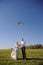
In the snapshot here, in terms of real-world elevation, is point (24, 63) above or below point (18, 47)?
below

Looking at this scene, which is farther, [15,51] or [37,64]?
[15,51]

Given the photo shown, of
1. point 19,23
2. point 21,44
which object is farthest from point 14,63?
point 19,23

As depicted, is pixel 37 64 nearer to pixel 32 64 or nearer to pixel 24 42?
pixel 32 64

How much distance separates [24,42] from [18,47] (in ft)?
1.92

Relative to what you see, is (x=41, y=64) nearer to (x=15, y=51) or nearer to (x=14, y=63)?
(x=14, y=63)

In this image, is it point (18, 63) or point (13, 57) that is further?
point (13, 57)

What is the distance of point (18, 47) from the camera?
14.3 metres

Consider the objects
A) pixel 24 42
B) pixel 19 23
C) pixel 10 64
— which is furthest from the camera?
pixel 19 23

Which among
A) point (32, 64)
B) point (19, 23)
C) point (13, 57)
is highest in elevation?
point (19, 23)

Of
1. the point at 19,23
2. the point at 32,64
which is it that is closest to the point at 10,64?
the point at 32,64

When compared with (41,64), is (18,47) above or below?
above

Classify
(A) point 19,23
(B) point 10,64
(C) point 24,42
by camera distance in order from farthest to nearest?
(A) point 19,23 → (C) point 24,42 → (B) point 10,64

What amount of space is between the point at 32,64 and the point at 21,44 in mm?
2706

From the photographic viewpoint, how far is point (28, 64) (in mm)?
11648
